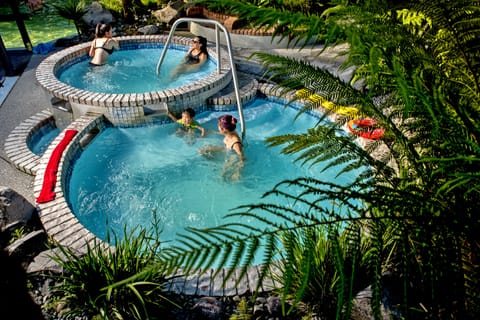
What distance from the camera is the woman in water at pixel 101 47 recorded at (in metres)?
8.86

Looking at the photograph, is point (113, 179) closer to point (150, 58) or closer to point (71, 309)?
point (71, 309)

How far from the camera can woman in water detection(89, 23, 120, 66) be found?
349 inches

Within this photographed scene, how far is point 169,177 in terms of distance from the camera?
6.25 meters

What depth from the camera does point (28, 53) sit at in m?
10.3

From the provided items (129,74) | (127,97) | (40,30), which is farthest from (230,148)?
(40,30)

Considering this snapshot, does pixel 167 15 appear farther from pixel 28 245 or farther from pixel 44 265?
pixel 44 265

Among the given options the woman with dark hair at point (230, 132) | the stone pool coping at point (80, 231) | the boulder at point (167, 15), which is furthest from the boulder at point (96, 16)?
the woman with dark hair at point (230, 132)

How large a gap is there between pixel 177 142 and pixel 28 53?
6287mm

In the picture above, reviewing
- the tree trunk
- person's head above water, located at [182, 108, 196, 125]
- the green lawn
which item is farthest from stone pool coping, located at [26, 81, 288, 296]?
the green lawn

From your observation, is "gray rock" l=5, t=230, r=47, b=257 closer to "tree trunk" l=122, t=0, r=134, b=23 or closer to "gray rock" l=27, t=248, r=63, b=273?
"gray rock" l=27, t=248, r=63, b=273

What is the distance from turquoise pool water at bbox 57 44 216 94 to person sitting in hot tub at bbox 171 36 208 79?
14 centimetres

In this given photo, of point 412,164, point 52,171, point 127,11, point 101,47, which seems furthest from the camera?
point 127,11

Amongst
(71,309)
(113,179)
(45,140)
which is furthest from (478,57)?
(45,140)

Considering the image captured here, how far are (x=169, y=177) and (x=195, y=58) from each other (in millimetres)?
3860
